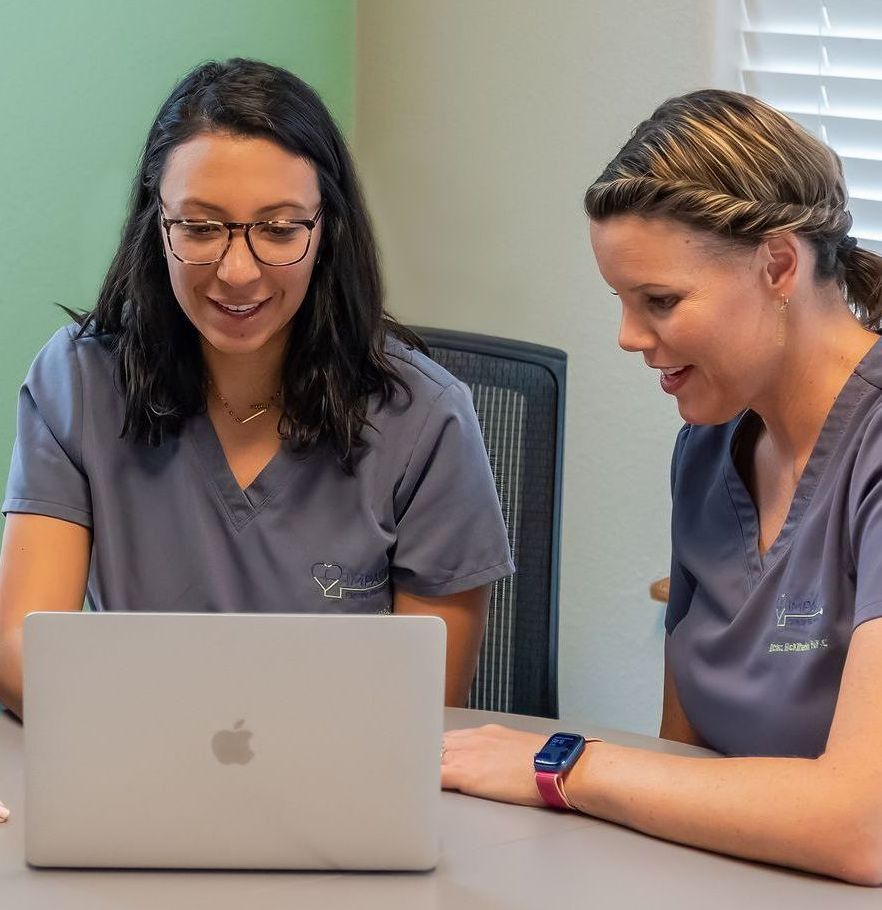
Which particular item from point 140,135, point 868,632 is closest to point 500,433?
point 868,632

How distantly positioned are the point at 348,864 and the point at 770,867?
13.5 inches

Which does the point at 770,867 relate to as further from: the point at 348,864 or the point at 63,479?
the point at 63,479

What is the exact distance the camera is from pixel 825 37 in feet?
6.82

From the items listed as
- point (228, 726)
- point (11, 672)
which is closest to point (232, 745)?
point (228, 726)

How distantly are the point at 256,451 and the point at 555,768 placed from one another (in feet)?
1.87

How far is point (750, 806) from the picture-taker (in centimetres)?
112

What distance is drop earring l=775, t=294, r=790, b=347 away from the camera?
1336 mm

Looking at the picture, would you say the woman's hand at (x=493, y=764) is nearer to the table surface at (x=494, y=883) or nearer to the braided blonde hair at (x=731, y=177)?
the table surface at (x=494, y=883)

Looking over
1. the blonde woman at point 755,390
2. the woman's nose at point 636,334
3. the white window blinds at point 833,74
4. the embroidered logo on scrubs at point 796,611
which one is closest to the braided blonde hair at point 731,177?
the blonde woman at point 755,390

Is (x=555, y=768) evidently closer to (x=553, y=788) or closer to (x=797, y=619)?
(x=553, y=788)

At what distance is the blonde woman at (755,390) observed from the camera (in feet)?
4.17

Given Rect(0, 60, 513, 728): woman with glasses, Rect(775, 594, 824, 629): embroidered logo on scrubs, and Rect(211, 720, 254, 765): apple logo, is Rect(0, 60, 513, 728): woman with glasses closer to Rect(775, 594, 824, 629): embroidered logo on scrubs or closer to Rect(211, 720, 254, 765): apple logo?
Rect(775, 594, 824, 629): embroidered logo on scrubs

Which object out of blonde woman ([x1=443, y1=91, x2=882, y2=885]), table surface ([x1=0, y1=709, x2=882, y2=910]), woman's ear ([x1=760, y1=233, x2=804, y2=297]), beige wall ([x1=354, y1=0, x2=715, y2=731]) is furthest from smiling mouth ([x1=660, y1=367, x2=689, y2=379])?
beige wall ([x1=354, y1=0, x2=715, y2=731])

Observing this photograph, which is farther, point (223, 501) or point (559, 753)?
point (223, 501)
